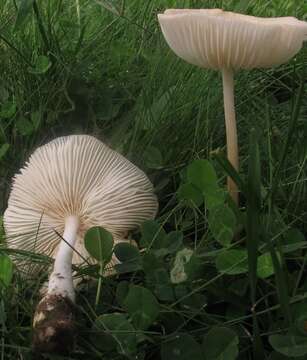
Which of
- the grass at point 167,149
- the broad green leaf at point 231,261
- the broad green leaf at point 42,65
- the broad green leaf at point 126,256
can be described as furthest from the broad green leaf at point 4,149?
the broad green leaf at point 231,261

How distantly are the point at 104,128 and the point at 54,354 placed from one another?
82 cm

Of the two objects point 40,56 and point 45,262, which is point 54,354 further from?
point 40,56

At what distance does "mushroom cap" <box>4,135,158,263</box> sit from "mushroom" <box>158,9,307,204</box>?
14.1 inches

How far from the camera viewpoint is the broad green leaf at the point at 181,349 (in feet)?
3.87

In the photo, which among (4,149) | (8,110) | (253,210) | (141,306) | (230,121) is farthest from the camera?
(8,110)

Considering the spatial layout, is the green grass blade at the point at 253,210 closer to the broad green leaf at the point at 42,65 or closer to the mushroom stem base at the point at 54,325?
the mushroom stem base at the point at 54,325

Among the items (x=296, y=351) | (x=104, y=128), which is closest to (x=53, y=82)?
(x=104, y=128)

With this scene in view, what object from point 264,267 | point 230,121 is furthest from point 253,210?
point 230,121

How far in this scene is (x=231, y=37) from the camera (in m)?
1.36

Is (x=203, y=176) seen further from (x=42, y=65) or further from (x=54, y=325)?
(x=42, y=65)

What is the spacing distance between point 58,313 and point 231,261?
1.28ft

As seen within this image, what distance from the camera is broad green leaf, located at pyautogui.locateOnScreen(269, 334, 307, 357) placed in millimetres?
1131

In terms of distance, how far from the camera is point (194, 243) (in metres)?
1.50

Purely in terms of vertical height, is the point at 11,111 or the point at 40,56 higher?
the point at 40,56
